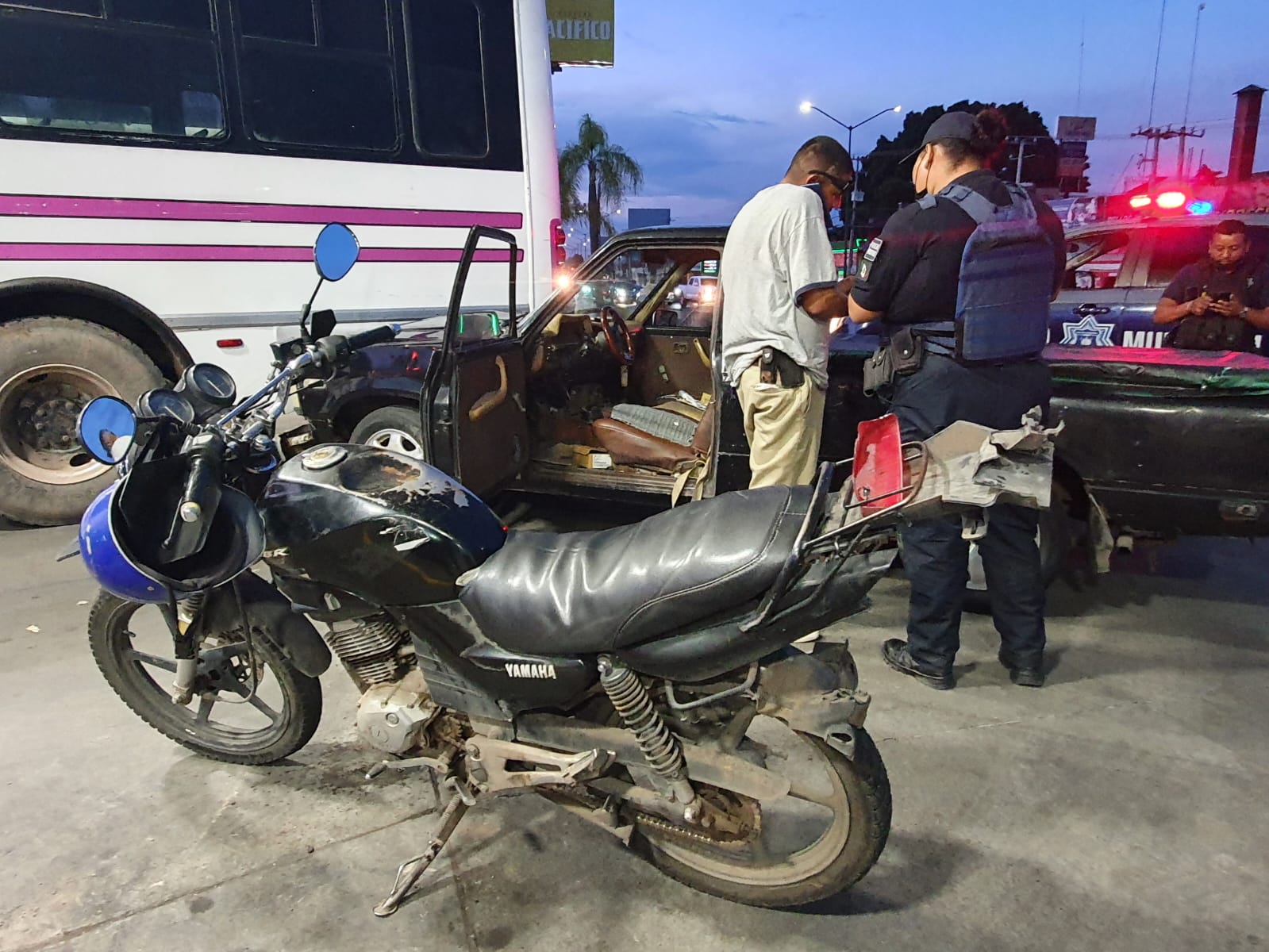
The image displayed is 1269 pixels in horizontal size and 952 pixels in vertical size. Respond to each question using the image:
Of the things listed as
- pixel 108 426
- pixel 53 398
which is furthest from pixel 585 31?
pixel 108 426

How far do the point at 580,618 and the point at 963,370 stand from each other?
1.70 m

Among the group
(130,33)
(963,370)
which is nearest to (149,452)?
(963,370)

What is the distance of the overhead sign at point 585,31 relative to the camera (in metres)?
12.4

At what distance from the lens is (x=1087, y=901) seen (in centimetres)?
198

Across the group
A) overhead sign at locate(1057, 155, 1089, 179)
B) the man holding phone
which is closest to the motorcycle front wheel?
the man holding phone

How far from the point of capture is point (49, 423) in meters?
4.68

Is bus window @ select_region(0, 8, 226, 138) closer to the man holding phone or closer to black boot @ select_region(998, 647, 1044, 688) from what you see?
black boot @ select_region(998, 647, 1044, 688)

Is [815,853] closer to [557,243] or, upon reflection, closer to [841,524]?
[841,524]

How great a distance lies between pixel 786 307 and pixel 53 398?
429 centimetres

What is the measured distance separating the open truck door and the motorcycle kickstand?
1745mm

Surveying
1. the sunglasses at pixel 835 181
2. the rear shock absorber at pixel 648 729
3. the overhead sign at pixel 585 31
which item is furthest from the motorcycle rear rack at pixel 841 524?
the overhead sign at pixel 585 31

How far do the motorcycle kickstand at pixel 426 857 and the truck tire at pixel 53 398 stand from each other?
370 cm

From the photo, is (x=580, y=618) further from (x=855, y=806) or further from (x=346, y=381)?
(x=346, y=381)

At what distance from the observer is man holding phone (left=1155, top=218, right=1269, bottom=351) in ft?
14.2
